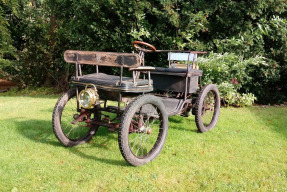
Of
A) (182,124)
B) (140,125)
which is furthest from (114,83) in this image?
(182,124)

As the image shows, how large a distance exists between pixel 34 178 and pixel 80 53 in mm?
1549

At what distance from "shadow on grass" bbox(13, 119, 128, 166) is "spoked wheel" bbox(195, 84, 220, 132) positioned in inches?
56.1

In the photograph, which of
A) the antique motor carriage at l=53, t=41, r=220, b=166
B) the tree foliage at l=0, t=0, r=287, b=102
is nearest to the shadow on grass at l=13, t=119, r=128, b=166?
the antique motor carriage at l=53, t=41, r=220, b=166

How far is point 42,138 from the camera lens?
Result: 13.8 ft

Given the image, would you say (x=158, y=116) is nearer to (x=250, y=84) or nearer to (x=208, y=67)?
(x=208, y=67)

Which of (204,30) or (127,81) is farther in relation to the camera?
(204,30)

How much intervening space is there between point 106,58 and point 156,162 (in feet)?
4.69

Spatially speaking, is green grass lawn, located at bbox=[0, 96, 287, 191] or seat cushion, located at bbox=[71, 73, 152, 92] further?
seat cushion, located at bbox=[71, 73, 152, 92]

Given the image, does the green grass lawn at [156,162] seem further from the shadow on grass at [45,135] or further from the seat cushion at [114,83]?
the seat cushion at [114,83]

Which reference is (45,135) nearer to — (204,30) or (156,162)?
(156,162)

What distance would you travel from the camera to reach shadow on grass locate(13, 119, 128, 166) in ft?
11.5

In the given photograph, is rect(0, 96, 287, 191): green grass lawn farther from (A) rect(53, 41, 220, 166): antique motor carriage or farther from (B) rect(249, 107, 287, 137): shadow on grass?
(A) rect(53, 41, 220, 166): antique motor carriage

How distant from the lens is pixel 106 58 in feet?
10.5

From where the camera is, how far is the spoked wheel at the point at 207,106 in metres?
4.42
